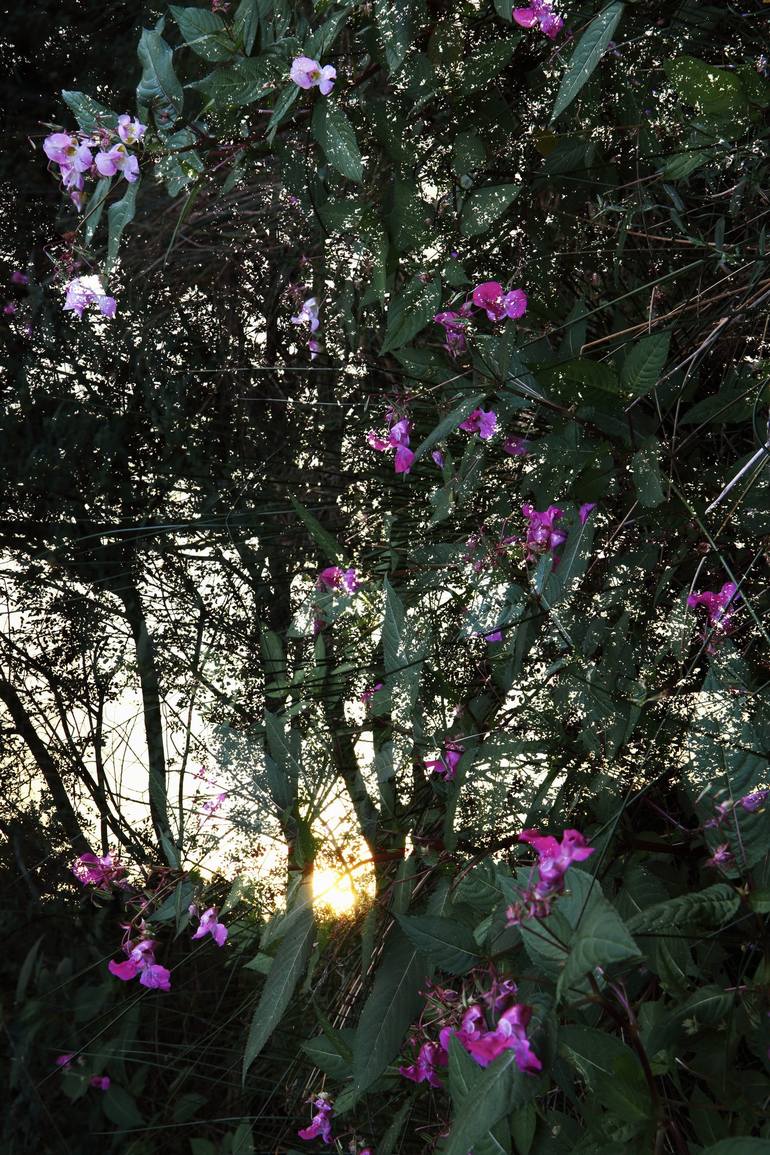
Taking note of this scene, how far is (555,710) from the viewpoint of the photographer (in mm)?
771

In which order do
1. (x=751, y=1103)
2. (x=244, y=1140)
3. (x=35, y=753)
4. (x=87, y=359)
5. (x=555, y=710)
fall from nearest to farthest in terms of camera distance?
(x=751, y=1103) < (x=555, y=710) < (x=244, y=1140) < (x=35, y=753) < (x=87, y=359)

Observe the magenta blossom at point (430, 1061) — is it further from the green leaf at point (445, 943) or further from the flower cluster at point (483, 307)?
the flower cluster at point (483, 307)

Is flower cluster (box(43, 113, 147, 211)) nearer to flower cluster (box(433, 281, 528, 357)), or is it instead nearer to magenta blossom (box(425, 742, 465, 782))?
flower cluster (box(433, 281, 528, 357))

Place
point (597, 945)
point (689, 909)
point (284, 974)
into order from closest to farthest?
1. point (597, 945)
2. point (689, 909)
3. point (284, 974)

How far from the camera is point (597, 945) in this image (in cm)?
38

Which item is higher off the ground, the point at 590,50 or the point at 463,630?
the point at 590,50

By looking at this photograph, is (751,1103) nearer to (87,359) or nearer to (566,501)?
(566,501)

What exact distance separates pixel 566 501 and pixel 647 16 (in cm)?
44

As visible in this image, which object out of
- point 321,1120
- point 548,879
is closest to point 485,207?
point 548,879

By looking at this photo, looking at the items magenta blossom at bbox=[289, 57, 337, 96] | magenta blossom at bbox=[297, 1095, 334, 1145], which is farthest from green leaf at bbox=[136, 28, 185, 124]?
magenta blossom at bbox=[297, 1095, 334, 1145]

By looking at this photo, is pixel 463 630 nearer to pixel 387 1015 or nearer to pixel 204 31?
pixel 387 1015

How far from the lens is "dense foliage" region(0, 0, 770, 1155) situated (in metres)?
0.58

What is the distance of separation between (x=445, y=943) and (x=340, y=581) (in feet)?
1.48

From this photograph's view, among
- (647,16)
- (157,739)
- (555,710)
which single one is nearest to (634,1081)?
(555,710)
